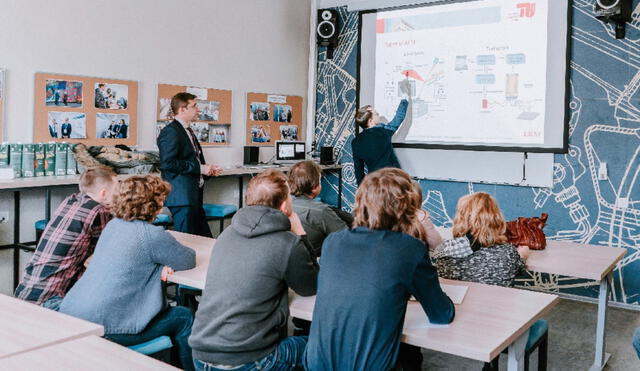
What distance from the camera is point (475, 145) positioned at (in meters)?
5.71

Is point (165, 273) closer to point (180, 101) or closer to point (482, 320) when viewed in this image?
point (482, 320)

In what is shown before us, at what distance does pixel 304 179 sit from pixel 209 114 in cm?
304

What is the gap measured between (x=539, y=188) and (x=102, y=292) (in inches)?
161

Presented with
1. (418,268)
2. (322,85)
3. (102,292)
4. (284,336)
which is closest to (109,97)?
(322,85)

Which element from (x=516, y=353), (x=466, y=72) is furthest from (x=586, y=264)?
(x=466, y=72)

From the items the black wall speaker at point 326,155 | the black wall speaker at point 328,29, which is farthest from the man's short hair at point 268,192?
the black wall speaker at point 328,29

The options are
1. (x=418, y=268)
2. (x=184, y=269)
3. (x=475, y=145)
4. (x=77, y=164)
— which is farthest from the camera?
(x=475, y=145)

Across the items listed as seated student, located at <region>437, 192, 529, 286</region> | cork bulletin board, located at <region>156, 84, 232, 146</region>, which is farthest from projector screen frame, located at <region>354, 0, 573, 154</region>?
seated student, located at <region>437, 192, 529, 286</region>

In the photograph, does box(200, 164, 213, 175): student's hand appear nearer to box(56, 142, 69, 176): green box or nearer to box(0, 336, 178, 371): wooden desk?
box(56, 142, 69, 176): green box

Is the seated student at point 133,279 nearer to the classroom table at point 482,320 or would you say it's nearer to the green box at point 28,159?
the classroom table at point 482,320

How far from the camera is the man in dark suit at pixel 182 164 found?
4.75 metres

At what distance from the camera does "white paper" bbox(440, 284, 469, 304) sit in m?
2.33

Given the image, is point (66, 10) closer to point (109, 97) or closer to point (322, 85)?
point (109, 97)

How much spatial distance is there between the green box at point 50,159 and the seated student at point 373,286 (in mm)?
3222
